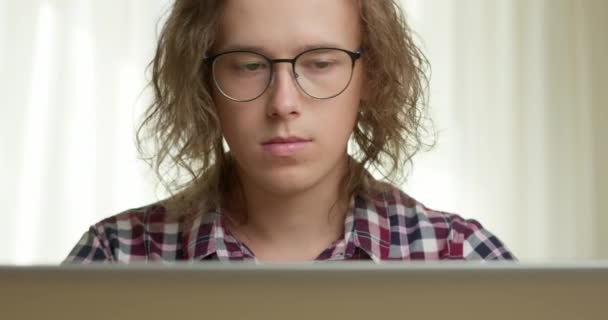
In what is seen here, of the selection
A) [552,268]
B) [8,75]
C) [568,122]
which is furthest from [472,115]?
[552,268]

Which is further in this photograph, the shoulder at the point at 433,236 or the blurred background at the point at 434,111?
the blurred background at the point at 434,111

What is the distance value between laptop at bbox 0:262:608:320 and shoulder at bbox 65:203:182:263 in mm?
972

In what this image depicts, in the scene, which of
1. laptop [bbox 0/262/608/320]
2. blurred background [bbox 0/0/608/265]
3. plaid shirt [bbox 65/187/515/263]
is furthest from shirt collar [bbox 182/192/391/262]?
blurred background [bbox 0/0/608/265]

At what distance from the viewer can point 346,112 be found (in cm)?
117

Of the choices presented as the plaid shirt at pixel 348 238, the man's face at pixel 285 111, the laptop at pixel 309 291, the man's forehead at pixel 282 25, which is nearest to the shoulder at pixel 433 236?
the plaid shirt at pixel 348 238

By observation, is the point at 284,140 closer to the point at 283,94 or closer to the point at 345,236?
the point at 283,94

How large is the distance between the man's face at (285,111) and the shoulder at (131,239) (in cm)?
23

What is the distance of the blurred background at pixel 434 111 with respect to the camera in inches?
131

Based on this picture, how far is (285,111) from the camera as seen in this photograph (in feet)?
3.58

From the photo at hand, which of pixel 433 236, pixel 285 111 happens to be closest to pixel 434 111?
pixel 433 236

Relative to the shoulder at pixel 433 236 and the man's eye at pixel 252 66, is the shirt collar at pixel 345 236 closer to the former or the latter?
the shoulder at pixel 433 236

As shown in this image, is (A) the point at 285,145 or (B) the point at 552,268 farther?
(A) the point at 285,145

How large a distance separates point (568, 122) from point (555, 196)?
1.05 ft

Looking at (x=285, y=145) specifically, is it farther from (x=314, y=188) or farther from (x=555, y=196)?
(x=555, y=196)
